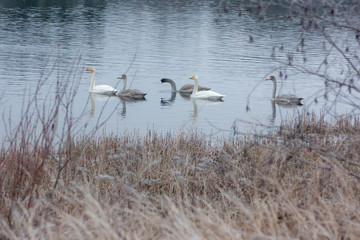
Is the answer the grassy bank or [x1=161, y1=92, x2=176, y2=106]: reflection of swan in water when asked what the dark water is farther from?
the grassy bank

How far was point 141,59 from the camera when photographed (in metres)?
34.6

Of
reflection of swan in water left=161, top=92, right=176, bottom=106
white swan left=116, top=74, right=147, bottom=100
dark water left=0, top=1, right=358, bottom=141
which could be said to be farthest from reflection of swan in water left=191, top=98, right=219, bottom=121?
white swan left=116, top=74, right=147, bottom=100

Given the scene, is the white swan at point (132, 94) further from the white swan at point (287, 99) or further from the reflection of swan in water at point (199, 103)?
the white swan at point (287, 99)

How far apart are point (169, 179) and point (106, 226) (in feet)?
16.9

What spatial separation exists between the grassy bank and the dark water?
2.20 ft

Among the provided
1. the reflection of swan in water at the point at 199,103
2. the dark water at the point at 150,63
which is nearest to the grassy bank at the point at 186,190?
the dark water at the point at 150,63

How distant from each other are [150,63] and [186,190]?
965 inches

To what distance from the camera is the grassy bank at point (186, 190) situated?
16.9 feet

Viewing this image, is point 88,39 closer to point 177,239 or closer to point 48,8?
point 48,8

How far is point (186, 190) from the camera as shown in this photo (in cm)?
921

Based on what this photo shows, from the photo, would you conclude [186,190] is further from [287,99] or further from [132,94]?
[132,94]

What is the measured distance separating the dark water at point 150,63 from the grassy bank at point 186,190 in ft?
2.20

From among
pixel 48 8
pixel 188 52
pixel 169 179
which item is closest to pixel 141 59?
pixel 188 52

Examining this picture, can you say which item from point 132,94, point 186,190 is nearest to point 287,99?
point 132,94
